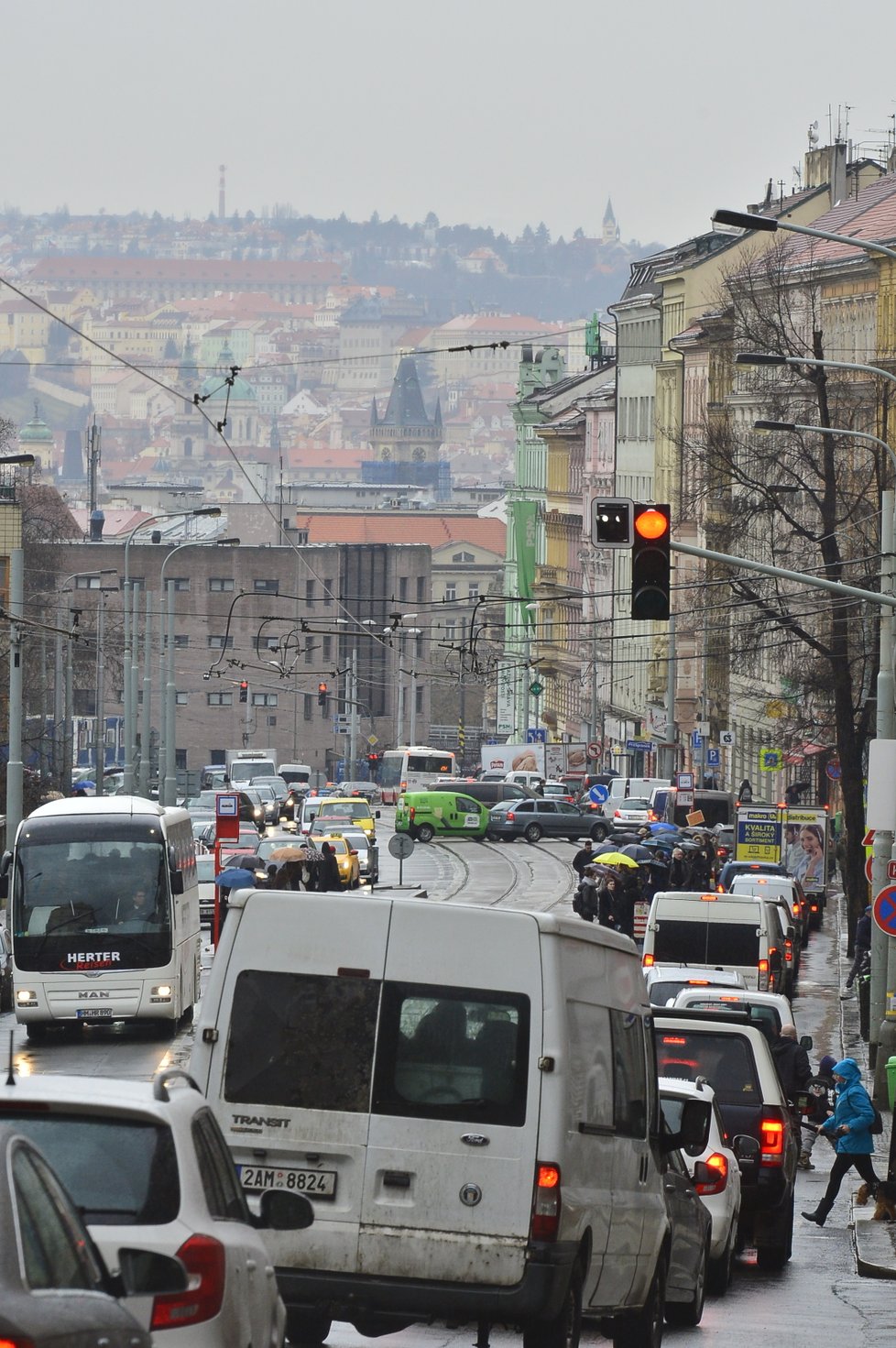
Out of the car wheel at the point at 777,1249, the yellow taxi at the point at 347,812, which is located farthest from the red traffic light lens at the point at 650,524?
the yellow taxi at the point at 347,812

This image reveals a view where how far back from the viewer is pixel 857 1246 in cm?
1762

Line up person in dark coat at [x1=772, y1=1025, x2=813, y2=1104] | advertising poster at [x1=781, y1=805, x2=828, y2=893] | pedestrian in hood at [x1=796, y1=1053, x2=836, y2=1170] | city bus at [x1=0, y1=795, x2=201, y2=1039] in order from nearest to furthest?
person in dark coat at [x1=772, y1=1025, x2=813, y2=1104] < pedestrian in hood at [x1=796, y1=1053, x2=836, y2=1170] < city bus at [x1=0, y1=795, x2=201, y2=1039] < advertising poster at [x1=781, y1=805, x2=828, y2=893]

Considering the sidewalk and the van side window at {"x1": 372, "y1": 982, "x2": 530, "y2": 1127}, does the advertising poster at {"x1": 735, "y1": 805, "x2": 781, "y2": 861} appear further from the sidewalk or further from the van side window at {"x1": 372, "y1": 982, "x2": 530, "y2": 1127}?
the van side window at {"x1": 372, "y1": 982, "x2": 530, "y2": 1127}

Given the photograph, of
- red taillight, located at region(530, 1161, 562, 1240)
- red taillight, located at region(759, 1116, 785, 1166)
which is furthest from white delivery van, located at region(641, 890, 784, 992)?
red taillight, located at region(530, 1161, 562, 1240)

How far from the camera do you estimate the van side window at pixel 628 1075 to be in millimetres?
11617

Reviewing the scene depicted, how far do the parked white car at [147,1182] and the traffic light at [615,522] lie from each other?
14.3 meters

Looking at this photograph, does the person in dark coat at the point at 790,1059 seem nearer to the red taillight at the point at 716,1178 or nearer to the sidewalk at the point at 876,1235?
the sidewalk at the point at 876,1235

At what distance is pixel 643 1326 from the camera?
12.0m

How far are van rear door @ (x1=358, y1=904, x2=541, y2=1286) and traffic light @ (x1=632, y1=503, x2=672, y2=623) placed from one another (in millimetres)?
10565

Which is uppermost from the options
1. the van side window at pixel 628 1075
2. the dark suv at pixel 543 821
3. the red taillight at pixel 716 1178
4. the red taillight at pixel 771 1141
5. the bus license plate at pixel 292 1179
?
the van side window at pixel 628 1075

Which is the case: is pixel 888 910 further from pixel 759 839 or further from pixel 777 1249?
pixel 759 839

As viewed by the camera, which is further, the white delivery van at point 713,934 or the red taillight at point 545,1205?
the white delivery van at point 713,934

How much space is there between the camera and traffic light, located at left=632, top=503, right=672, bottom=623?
2123 centimetres

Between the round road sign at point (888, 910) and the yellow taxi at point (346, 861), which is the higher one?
the round road sign at point (888, 910)
